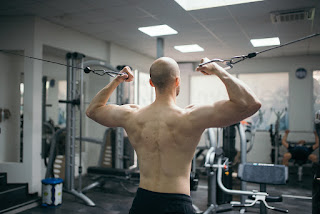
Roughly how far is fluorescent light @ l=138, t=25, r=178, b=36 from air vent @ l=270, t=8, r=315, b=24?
152 cm

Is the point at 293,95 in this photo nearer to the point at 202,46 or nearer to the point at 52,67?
the point at 202,46

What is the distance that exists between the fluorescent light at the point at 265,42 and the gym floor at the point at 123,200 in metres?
2.49

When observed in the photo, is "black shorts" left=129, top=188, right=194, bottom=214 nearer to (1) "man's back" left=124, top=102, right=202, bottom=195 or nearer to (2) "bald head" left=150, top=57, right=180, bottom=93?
(1) "man's back" left=124, top=102, right=202, bottom=195

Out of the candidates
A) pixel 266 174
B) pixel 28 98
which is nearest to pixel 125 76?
pixel 266 174

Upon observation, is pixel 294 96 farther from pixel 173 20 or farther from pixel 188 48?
pixel 173 20

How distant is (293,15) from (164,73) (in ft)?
10.7

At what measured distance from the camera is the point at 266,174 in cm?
247

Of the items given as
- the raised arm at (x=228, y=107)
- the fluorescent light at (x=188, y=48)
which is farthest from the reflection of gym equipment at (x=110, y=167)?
the raised arm at (x=228, y=107)

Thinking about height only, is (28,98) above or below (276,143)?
above

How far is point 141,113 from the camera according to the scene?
1.34 meters

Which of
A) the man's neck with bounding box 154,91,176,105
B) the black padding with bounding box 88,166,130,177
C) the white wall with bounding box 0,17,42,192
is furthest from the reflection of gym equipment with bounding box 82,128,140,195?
the man's neck with bounding box 154,91,176,105

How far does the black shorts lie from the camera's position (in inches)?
47.3

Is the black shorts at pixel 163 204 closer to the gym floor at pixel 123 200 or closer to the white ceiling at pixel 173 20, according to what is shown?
the gym floor at pixel 123 200

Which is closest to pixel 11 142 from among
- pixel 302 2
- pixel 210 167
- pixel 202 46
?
pixel 210 167
